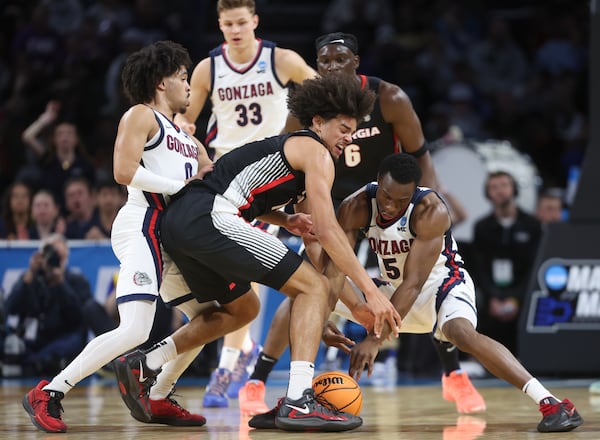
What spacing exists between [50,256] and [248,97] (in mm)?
2835

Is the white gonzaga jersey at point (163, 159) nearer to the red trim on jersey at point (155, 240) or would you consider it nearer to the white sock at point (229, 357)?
the red trim on jersey at point (155, 240)

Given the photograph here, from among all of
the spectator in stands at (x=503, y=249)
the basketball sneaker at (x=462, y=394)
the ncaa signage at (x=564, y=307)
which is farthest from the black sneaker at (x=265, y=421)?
the spectator in stands at (x=503, y=249)

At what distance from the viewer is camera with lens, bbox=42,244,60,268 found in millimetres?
9000

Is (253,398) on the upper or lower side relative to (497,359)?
lower

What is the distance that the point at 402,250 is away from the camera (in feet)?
19.4

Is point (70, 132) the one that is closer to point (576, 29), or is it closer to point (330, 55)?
point (330, 55)

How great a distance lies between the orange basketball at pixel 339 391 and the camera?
5.25 meters

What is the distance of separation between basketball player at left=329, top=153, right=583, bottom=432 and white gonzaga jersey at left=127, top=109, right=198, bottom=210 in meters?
0.94

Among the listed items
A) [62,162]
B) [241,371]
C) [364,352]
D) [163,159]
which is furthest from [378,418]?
[62,162]

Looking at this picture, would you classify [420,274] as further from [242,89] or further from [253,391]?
[242,89]

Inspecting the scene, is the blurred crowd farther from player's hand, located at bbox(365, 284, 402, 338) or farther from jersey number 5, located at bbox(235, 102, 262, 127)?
player's hand, located at bbox(365, 284, 402, 338)

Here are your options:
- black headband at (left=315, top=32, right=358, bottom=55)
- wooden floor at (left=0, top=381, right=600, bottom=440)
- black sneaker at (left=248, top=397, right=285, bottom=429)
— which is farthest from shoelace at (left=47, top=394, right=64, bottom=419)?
black headband at (left=315, top=32, right=358, bottom=55)

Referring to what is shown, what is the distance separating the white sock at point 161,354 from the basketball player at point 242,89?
1391mm

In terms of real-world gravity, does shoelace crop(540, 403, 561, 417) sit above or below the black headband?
below
